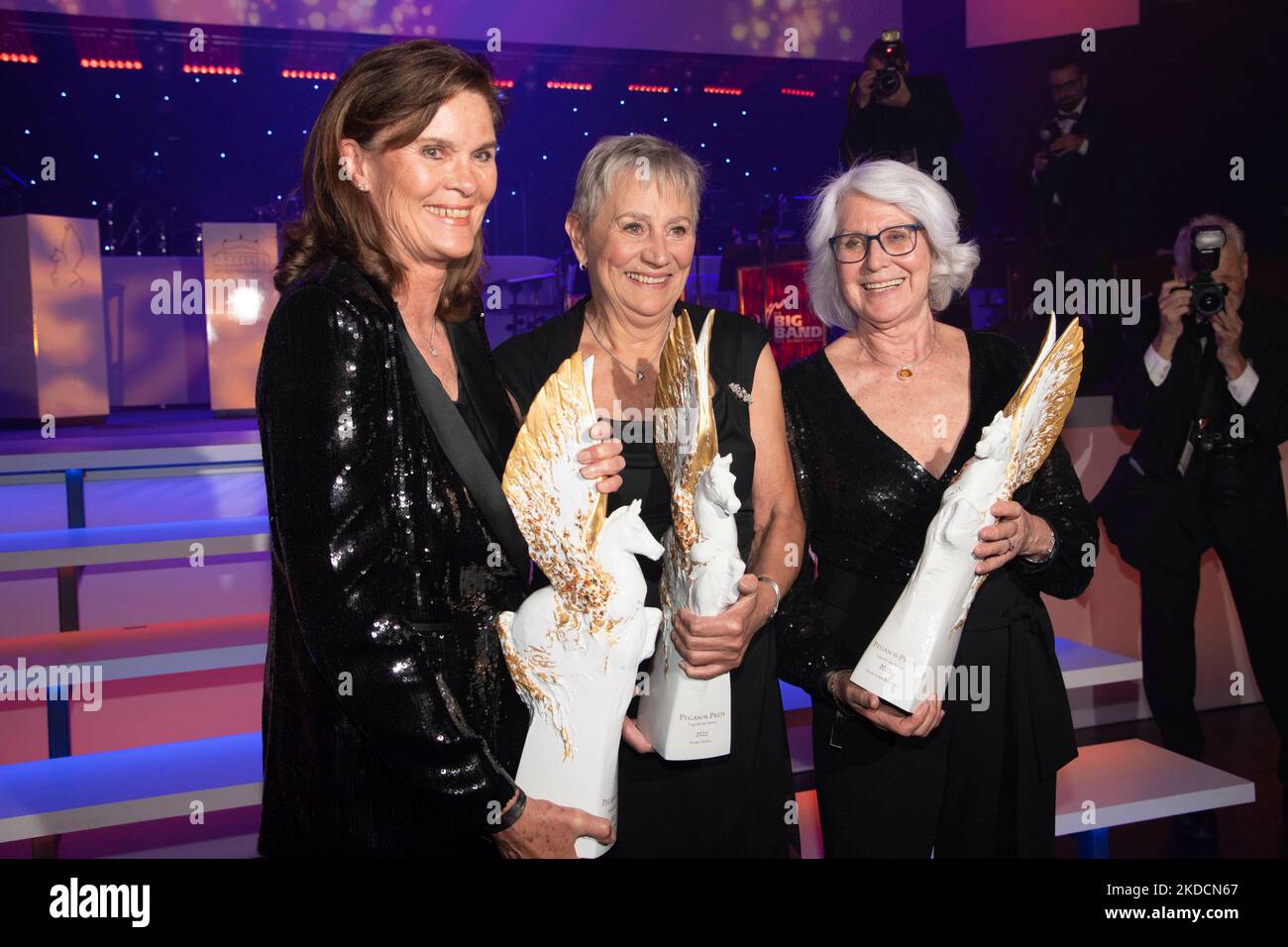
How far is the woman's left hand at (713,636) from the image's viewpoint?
1.30 meters

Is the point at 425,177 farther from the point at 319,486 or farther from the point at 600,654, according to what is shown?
the point at 600,654

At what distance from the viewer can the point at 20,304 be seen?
4.00 m

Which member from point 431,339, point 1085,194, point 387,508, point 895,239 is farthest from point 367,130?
point 1085,194

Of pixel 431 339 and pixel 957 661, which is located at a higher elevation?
pixel 431 339

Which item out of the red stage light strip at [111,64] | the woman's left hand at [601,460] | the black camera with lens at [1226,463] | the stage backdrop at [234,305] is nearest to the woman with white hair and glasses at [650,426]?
the woman's left hand at [601,460]

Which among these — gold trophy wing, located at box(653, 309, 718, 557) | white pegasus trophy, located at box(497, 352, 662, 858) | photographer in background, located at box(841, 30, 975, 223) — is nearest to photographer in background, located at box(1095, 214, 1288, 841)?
photographer in background, located at box(841, 30, 975, 223)

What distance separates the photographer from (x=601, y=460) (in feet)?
3.76

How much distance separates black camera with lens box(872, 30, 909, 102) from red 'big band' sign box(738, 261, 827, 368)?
141 centimetres

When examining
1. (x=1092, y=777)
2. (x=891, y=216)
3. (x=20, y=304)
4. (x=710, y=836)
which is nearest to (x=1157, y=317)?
(x=1092, y=777)

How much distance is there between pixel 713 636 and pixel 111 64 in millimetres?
7511

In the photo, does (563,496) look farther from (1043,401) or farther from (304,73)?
(304,73)

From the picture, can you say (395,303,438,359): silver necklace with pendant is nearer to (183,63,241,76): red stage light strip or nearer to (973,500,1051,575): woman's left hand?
(973,500,1051,575): woman's left hand

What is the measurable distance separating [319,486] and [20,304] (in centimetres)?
366

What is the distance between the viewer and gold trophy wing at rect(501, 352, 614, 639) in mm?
1133
